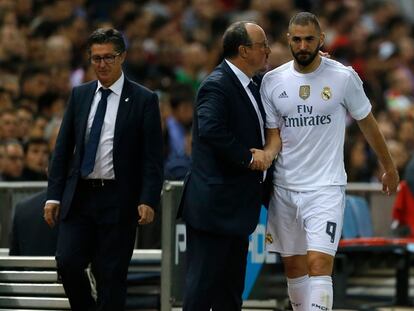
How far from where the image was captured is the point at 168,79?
57.0 ft

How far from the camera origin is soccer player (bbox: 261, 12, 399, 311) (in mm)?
8930

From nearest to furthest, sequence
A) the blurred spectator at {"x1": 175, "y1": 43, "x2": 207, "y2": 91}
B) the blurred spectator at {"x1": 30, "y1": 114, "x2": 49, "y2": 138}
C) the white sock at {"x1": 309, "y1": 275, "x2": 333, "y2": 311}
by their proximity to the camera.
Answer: the white sock at {"x1": 309, "y1": 275, "x2": 333, "y2": 311} < the blurred spectator at {"x1": 30, "y1": 114, "x2": 49, "y2": 138} < the blurred spectator at {"x1": 175, "y1": 43, "x2": 207, "y2": 91}

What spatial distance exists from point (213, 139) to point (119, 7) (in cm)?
1101

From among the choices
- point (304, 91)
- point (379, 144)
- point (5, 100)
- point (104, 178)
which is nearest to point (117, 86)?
point (104, 178)

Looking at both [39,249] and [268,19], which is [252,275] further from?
[268,19]

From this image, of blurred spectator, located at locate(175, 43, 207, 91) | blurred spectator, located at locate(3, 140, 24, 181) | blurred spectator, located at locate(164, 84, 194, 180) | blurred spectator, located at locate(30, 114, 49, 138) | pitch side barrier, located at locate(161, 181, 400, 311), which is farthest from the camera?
blurred spectator, located at locate(175, 43, 207, 91)

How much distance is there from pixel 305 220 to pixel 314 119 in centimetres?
66

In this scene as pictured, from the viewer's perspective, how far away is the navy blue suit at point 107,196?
9.29 meters

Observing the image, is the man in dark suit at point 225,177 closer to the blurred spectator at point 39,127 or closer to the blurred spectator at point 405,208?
the blurred spectator at point 405,208

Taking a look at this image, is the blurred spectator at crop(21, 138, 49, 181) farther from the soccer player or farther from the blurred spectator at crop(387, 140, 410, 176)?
the blurred spectator at crop(387, 140, 410, 176)

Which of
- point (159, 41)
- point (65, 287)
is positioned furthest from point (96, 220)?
point (159, 41)

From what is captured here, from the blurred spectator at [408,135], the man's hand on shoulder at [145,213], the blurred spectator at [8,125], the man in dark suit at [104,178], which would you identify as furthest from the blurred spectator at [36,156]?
the blurred spectator at [408,135]

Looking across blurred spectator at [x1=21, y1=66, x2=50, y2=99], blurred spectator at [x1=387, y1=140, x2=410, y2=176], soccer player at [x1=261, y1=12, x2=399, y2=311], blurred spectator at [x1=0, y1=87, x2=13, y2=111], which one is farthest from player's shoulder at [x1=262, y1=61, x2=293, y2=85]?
blurred spectator at [x1=387, y1=140, x2=410, y2=176]

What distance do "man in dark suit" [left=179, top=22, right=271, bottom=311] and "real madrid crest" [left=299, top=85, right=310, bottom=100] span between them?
29cm
